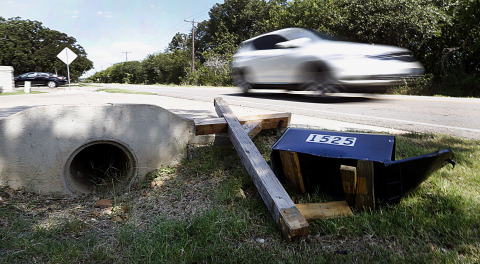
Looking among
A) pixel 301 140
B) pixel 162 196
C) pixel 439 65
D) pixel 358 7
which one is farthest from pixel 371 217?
pixel 439 65

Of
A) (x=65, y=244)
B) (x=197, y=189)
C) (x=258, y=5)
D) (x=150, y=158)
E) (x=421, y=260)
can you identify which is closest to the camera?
(x=421, y=260)

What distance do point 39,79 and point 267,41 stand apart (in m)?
26.2

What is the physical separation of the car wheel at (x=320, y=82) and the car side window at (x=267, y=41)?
4.54 feet

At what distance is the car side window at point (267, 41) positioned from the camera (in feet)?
28.4

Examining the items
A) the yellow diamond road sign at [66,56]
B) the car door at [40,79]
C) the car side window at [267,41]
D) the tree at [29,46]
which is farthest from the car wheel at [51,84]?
the car side window at [267,41]

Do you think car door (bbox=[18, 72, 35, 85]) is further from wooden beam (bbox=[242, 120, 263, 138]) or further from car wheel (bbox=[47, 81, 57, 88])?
wooden beam (bbox=[242, 120, 263, 138])

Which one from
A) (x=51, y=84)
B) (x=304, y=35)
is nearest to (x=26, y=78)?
(x=51, y=84)

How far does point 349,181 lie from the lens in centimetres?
227

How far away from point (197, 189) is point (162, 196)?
1.19 ft

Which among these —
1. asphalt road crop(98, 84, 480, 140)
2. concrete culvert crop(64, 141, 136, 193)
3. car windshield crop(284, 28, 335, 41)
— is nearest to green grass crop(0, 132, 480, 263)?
concrete culvert crop(64, 141, 136, 193)

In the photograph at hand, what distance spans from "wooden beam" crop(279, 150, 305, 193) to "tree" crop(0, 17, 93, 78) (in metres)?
39.5

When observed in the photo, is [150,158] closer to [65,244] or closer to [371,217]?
[65,244]

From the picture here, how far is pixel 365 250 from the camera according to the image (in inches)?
77.5

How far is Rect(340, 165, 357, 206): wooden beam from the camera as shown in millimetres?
2176
